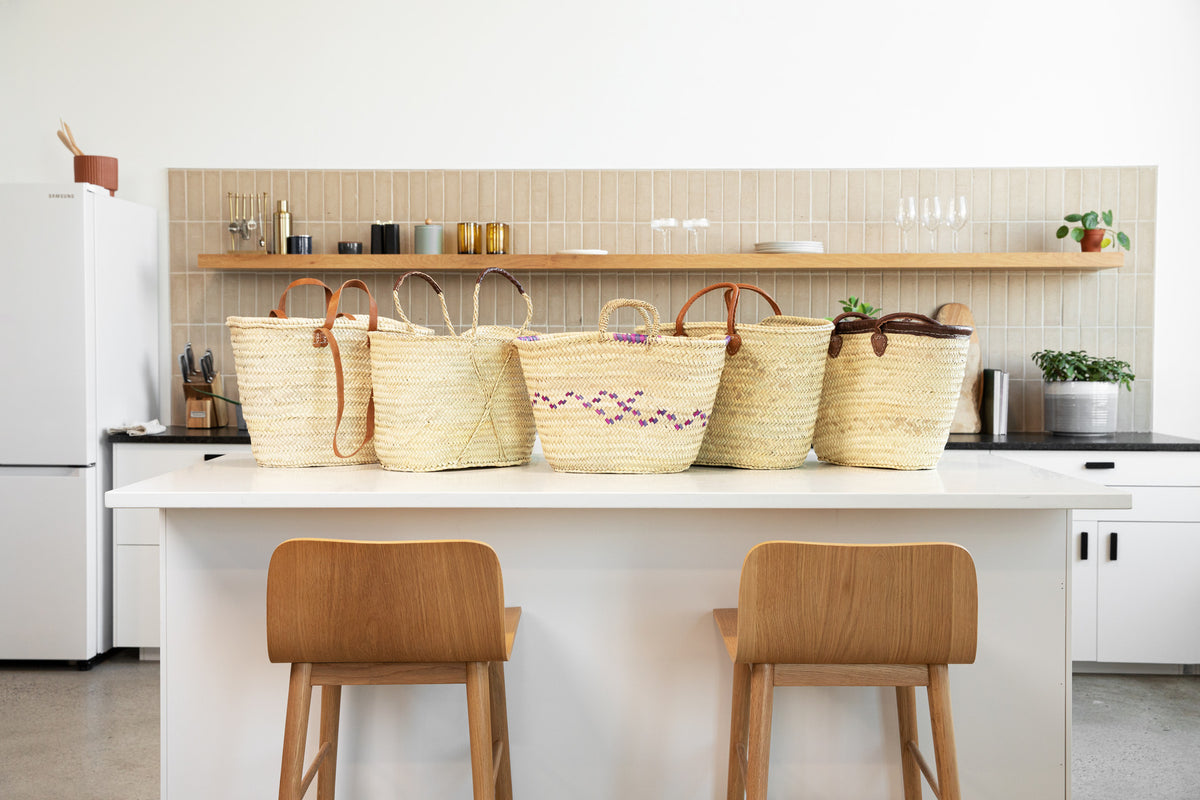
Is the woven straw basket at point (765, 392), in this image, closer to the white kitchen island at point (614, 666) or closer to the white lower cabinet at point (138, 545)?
the white kitchen island at point (614, 666)

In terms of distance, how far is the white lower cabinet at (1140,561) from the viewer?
3309mm

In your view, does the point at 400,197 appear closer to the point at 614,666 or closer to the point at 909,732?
the point at 614,666

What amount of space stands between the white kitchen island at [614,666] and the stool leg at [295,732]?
0.29 meters

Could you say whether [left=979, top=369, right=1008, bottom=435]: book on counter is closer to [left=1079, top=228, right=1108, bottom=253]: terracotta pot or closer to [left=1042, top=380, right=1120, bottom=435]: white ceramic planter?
[left=1042, top=380, right=1120, bottom=435]: white ceramic planter

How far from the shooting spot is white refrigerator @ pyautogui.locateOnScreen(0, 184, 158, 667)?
3359 millimetres

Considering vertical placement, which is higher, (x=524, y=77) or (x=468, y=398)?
(x=524, y=77)

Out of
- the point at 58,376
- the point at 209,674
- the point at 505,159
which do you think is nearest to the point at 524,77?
the point at 505,159

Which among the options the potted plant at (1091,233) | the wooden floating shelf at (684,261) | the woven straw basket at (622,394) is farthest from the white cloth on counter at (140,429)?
the potted plant at (1091,233)

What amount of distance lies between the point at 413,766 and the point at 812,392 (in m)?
1.04

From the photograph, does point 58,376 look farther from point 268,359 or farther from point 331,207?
point 268,359

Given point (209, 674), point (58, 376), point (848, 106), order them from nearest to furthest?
1. point (209, 674)
2. point (58, 376)
3. point (848, 106)

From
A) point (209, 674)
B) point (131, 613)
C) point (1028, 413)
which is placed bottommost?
point (131, 613)

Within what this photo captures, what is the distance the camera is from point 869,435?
185 cm

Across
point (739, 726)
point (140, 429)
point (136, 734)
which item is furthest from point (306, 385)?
point (140, 429)
